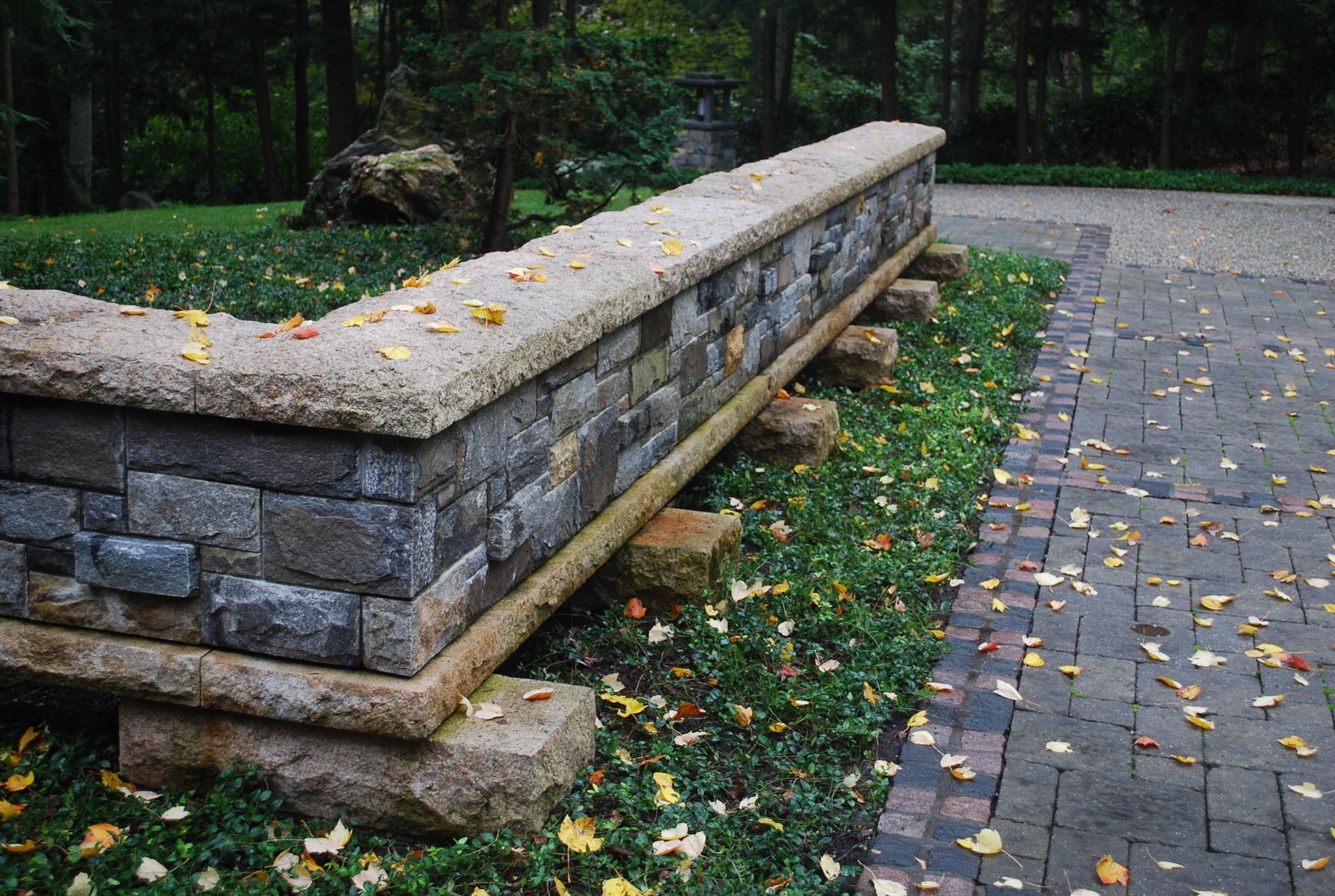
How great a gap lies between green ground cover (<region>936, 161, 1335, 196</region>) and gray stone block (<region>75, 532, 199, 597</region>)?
54.3 feet

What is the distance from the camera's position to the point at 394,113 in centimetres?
1284

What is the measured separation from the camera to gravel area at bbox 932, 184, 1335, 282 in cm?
1209

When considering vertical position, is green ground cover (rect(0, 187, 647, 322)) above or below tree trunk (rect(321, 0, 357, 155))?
below

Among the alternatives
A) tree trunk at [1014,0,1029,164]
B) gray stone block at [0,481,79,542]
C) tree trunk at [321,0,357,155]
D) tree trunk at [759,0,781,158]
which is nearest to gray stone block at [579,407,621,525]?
gray stone block at [0,481,79,542]

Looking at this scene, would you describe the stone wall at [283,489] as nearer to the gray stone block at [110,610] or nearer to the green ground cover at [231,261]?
the gray stone block at [110,610]

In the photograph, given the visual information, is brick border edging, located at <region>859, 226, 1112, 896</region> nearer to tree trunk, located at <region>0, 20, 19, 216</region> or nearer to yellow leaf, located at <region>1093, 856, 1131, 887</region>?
yellow leaf, located at <region>1093, 856, 1131, 887</region>

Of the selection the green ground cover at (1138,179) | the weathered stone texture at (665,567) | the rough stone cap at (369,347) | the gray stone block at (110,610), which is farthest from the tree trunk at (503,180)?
the green ground cover at (1138,179)

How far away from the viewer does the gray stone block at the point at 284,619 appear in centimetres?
316

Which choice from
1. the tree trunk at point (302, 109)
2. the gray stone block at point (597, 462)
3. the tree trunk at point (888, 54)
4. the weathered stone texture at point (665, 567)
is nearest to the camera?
the gray stone block at point (597, 462)

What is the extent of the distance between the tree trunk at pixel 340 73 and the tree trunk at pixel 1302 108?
1324 centimetres

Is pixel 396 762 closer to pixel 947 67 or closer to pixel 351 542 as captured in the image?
pixel 351 542

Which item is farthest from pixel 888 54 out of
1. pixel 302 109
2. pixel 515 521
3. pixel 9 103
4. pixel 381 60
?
pixel 515 521

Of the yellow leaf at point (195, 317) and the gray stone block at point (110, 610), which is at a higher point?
the yellow leaf at point (195, 317)

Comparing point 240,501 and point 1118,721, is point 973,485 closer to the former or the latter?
point 1118,721
